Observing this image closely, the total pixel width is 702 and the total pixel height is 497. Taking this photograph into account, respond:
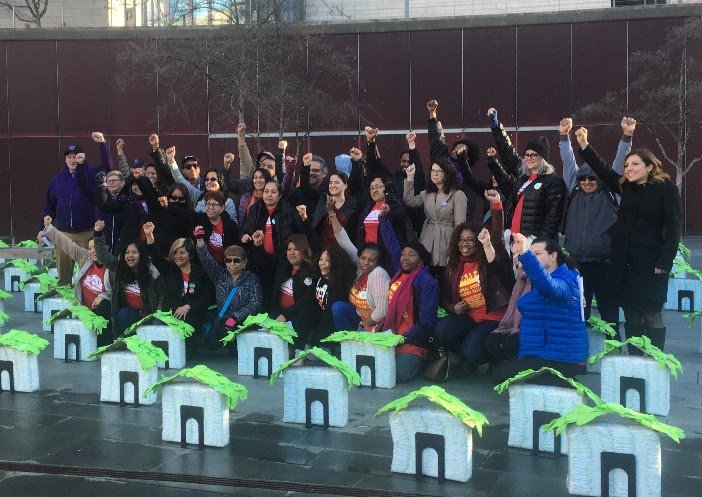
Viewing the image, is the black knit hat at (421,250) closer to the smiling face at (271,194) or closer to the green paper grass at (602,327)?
the green paper grass at (602,327)

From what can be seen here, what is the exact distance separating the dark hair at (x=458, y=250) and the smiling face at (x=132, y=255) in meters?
3.29

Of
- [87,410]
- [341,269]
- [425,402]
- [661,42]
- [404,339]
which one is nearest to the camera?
[425,402]

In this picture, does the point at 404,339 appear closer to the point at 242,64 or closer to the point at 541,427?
the point at 541,427

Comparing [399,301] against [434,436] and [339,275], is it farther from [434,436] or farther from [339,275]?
[434,436]

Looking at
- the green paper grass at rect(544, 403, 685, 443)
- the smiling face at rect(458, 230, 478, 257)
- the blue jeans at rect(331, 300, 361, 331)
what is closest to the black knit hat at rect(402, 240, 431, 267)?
the smiling face at rect(458, 230, 478, 257)

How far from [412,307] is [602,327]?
Answer: 1.78 meters

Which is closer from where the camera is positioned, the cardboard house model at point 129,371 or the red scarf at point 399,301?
the cardboard house model at point 129,371

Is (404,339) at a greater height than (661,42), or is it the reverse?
(661,42)

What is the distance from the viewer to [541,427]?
634cm

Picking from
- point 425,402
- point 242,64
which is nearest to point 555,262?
point 425,402

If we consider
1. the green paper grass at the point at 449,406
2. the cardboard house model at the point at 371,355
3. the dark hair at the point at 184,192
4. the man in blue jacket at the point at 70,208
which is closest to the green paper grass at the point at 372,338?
the cardboard house model at the point at 371,355

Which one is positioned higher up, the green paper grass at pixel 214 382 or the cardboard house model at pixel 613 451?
the green paper grass at pixel 214 382

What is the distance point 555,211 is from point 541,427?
2978mm

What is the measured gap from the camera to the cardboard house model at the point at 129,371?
25.4ft
